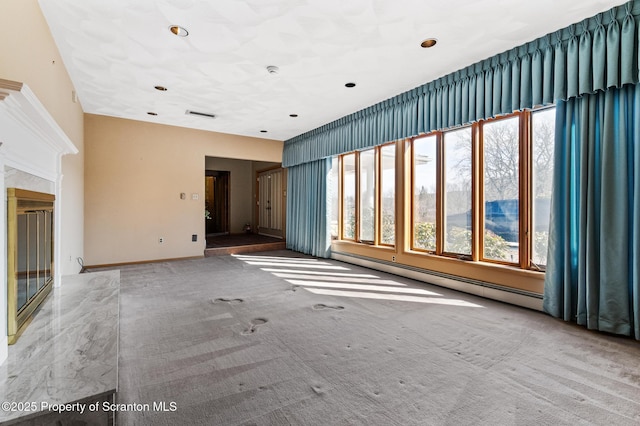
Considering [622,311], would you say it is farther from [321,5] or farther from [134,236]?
[134,236]

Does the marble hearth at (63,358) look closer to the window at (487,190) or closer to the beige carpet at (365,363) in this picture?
the beige carpet at (365,363)

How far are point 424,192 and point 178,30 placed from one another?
150 inches

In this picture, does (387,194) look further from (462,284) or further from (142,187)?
(142,187)

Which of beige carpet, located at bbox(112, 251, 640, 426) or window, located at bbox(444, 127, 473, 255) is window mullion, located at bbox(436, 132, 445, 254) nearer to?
window, located at bbox(444, 127, 473, 255)

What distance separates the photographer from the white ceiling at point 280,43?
257 centimetres

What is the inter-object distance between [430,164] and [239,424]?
4170 millimetres

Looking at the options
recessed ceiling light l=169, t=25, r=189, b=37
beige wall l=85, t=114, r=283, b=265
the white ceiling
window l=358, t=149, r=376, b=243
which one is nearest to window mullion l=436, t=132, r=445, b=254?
the white ceiling

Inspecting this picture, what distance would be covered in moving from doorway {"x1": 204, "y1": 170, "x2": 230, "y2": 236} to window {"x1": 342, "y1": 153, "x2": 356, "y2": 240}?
16.0 feet

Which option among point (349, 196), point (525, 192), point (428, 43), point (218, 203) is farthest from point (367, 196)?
point (218, 203)

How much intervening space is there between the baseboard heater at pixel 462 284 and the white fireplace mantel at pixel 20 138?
14.3 ft

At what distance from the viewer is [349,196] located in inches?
253

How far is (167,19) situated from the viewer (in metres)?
2.72

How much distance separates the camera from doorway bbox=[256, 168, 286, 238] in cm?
874

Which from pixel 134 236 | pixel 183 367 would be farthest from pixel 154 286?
pixel 183 367
